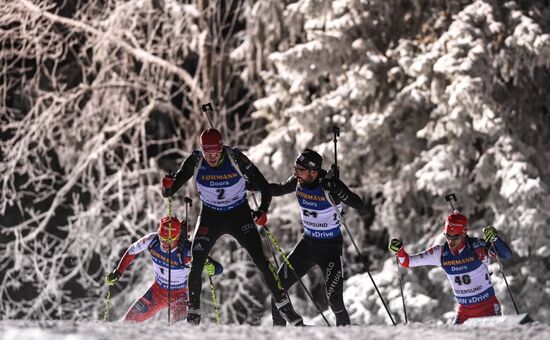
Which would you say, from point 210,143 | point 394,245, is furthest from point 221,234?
point 394,245

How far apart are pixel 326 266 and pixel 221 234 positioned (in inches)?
39.9

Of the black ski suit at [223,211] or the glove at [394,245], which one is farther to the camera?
the glove at [394,245]

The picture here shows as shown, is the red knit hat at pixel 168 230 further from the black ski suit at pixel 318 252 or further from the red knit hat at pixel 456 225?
the red knit hat at pixel 456 225

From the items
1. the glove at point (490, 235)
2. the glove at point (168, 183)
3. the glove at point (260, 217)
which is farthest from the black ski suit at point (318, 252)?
the glove at point (490, 235)

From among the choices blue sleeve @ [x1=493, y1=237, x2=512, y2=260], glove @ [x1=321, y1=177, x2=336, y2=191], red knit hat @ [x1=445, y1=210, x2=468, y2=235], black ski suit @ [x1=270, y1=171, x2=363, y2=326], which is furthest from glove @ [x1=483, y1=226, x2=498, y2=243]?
glove @ [x1=321, y1=177, x2=336, y2=191]

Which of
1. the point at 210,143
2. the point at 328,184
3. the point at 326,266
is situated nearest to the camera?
the point at 210,143

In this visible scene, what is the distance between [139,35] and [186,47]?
3.21 ft

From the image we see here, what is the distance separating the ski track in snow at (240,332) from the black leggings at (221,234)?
1854 millimetres

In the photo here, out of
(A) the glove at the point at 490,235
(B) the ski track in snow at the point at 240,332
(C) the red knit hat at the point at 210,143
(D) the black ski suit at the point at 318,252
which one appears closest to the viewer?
(B) the ski track in snow at the point at 240,332

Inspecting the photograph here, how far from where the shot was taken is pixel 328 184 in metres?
8.61

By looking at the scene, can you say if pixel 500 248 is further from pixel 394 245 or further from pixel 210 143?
pixel 210 143

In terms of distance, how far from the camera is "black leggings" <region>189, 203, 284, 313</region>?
8.57m

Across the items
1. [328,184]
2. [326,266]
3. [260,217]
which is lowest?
[326,266]

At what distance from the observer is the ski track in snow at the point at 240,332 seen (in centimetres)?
564
